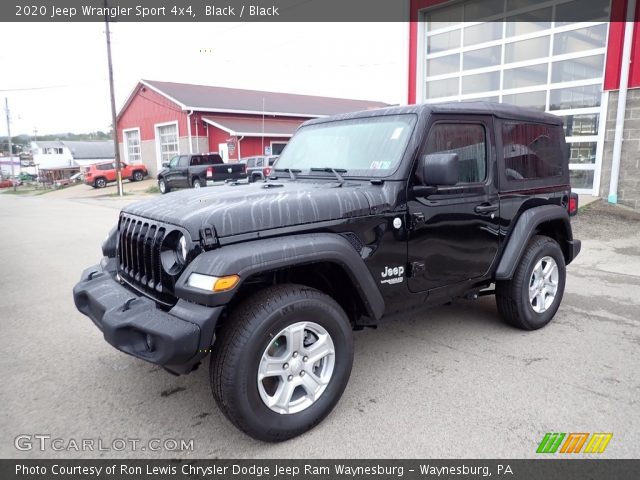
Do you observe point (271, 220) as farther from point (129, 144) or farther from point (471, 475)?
point (129, 144)

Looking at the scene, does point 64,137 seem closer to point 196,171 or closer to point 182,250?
point 196,171

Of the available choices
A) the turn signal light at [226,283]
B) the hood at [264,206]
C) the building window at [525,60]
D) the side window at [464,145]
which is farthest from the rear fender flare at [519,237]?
the building window at [525,60]

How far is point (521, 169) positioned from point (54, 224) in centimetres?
1246

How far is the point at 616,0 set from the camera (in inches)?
422

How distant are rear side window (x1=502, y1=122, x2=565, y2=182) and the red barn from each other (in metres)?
21.1

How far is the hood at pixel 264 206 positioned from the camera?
263 centimetres

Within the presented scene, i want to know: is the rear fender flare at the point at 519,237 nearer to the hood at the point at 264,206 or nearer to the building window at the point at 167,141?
the hood at the point at 264,206

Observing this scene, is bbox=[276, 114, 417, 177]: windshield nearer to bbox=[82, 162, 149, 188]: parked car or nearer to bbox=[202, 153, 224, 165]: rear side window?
bbox=[202, 153, 224, 165]: rear side window

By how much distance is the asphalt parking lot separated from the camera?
273 centimetres

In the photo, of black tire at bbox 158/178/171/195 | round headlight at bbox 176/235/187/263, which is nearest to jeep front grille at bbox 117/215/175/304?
round headlight at bbox 176/235/187/263

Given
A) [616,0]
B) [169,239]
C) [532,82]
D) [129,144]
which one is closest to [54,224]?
[169,239]

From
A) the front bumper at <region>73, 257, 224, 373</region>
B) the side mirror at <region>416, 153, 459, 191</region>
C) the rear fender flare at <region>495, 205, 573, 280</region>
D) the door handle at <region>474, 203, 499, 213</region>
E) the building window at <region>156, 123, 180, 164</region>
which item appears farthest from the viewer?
the building window at <region>156, 123, 180, 164</region>

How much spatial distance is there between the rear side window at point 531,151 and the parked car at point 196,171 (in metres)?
16.3

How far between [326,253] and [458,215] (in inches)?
50.9
